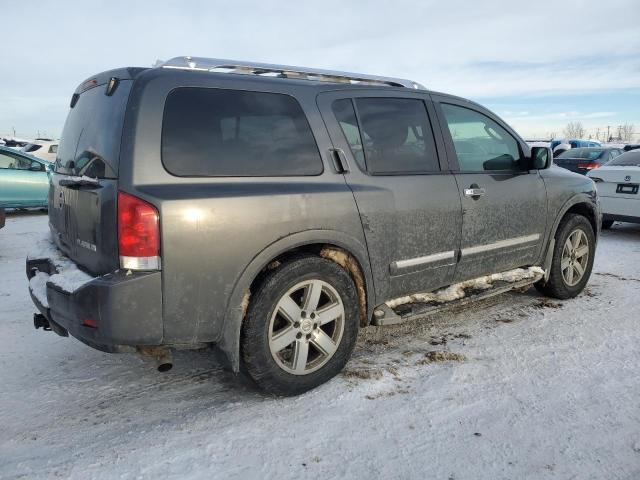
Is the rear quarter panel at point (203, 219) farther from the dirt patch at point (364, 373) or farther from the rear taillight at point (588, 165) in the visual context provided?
the rear taillight at point (588, 165)

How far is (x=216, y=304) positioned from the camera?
8.75 feet

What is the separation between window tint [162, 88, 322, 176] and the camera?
2.61m

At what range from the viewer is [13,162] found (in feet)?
35.2

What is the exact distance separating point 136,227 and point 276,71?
4.40ft

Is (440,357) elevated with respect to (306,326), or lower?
lower

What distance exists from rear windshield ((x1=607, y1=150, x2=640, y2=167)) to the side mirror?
496cm

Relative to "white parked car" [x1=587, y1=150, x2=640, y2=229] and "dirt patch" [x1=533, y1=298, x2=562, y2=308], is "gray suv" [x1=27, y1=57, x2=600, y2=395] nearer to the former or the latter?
"dirt patch" [x1=533, y1=298, x2=562, y2=308]

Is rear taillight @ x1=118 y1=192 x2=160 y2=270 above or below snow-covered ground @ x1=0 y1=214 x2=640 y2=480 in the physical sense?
above

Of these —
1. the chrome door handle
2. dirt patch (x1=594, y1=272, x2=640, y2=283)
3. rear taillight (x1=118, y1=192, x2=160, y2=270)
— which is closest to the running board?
the chrome door handle

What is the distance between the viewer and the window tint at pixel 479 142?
3912 mm

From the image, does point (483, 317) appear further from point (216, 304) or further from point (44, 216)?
point (44, 216)

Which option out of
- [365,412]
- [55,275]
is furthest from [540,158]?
[55,275]

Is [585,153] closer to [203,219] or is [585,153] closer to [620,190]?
[620,190]

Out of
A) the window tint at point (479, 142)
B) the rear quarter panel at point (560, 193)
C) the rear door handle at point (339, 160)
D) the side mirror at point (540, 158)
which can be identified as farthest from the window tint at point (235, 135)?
the rear quarter panel at point (560, 193)
